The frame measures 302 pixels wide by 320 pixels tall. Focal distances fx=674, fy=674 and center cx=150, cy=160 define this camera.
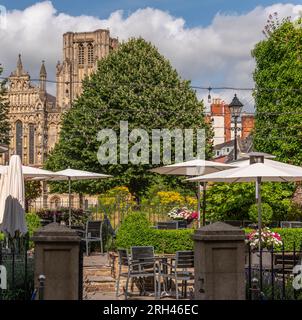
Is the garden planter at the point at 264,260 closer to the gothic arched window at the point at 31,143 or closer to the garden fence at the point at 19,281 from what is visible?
the garden fence at the point at 19,281

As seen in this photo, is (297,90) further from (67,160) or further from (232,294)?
(232,294)

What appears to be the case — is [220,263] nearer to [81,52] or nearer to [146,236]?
[146,236]

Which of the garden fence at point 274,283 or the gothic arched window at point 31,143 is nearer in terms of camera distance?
the garden fence at point 274,283

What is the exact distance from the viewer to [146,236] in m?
18.9

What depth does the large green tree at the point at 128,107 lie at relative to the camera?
3844 cm

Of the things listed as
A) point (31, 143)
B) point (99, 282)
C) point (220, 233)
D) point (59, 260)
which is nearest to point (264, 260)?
point (99, 282)

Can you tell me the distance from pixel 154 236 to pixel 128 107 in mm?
20729

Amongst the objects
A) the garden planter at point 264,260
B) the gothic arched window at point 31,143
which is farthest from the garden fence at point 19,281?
the gothic arched window at point 31,143

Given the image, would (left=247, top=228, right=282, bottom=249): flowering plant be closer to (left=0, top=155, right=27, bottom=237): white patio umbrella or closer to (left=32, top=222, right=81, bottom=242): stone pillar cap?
(left=0, top=155, right=27, bottom=237): white patio umbrella

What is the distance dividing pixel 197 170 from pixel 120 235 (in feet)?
15.4

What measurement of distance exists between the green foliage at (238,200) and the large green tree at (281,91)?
7680 millimetres

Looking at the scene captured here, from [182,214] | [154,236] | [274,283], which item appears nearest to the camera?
[274,283]

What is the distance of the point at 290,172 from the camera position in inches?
626
